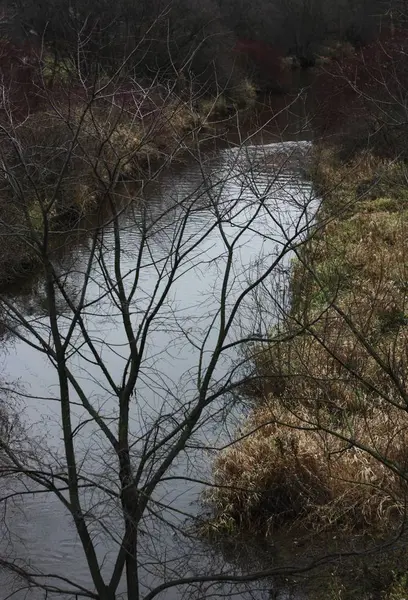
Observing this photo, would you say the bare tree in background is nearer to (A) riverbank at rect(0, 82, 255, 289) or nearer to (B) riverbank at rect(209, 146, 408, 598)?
(A) riverbank at rect(0, 82, 255, 289)

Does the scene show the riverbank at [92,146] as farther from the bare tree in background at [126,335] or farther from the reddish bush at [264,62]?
the reddish bush at [264,62]

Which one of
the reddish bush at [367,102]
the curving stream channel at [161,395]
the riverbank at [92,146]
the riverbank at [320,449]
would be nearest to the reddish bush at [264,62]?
the reddish bush at [367,102]

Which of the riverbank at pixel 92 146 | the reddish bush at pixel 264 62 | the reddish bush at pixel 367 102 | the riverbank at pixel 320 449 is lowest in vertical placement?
the riverbank at pixel 320 449

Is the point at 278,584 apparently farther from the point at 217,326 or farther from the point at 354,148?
the point at 354,148

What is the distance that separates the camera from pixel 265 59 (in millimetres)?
31688

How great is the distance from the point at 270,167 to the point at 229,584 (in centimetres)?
277

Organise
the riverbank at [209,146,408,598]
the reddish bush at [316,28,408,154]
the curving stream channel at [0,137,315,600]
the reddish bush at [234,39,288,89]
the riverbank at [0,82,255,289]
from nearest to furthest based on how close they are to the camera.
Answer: the riverbank at [0,82,255,289] → the curving stream channel at [0,137,315,600] → the riverbank at [209,146,408,598] → the reddish bush at [316,28,408,154] → the reddish bush at [234,39,288,89]

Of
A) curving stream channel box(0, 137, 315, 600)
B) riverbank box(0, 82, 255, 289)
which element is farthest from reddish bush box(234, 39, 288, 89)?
riverbank box(0, 82, 255, 289)

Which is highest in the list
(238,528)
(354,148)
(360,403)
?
(354,148)

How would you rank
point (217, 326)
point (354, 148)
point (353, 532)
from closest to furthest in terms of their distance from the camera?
1. point (353, 532)
2. point (217, 326)
3. point (354, 148)

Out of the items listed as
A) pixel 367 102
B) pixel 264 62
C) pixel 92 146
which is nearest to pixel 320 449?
pixel 92 146

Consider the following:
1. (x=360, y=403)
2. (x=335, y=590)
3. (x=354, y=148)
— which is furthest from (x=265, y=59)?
(x=335, y=590)

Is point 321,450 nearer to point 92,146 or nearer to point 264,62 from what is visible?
point 92,146

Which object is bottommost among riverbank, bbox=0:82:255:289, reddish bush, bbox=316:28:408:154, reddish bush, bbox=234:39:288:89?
riverbank, bbox=0:82:255:289
